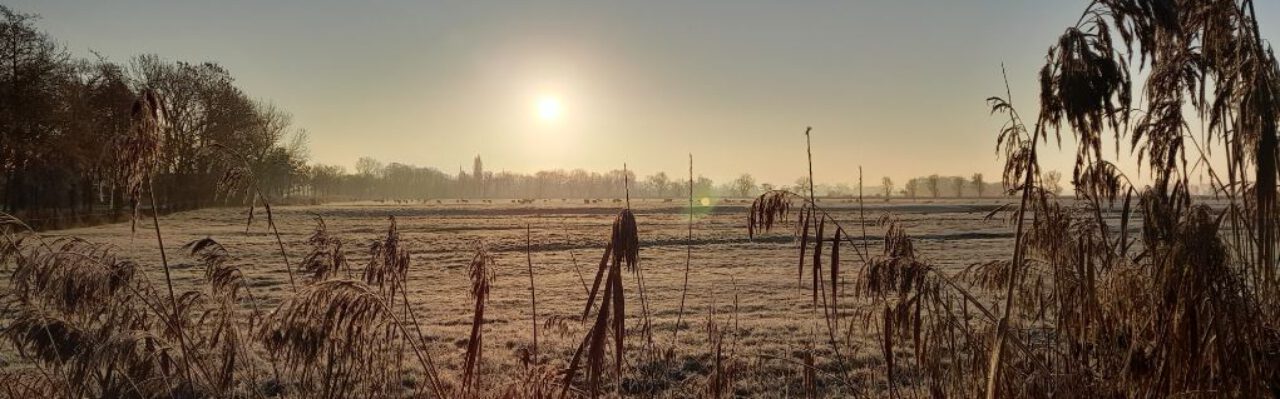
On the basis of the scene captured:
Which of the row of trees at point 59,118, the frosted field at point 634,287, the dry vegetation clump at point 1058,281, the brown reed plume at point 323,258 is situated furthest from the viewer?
the row of trees at point 59,118

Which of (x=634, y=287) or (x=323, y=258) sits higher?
(x=323, y=258)

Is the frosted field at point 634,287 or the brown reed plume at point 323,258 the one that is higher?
the brown reed plume at point 323,258

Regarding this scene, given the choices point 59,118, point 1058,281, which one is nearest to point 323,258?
point 1058,281

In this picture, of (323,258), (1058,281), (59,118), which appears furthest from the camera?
(59,118)

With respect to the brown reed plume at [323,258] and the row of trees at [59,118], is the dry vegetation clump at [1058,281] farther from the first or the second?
the row of trees at [59,118]

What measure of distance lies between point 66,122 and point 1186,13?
47.3 m

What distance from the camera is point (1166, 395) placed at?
2492 millimetres

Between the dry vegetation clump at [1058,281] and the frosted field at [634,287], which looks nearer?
the dry vegetation clump at [1058,281]

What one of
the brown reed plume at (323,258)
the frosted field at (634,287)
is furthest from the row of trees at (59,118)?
the brown reed plume at (323,258)

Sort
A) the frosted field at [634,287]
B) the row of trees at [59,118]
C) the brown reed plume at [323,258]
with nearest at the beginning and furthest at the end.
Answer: the brown reed plume at [323,258] → the frosted field at [634,287] → the row of trees at [59,118]

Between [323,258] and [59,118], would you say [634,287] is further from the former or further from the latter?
[59,118]

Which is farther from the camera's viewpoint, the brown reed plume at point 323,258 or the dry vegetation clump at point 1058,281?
the brown reed plume at point 323,258

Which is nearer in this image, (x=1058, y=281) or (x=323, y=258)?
(x=1058, y=281)

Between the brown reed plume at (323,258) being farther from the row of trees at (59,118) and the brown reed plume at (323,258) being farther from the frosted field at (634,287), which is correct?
the row of trees at (59,118)
